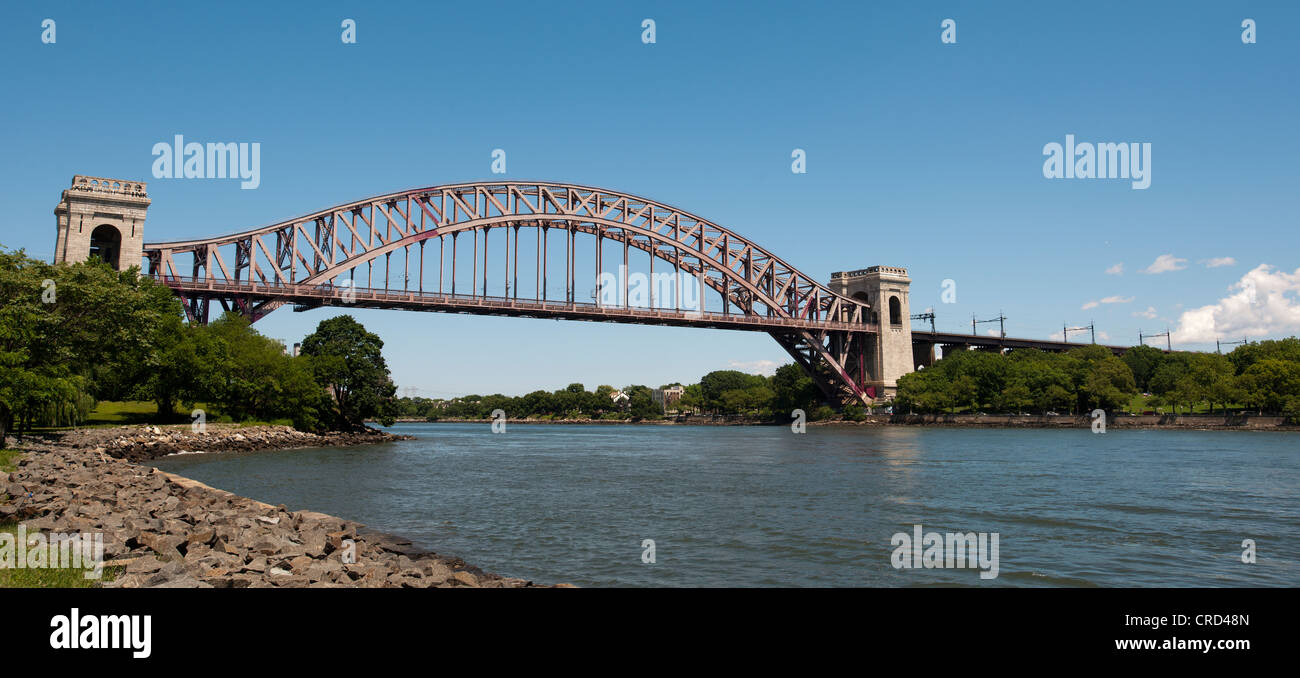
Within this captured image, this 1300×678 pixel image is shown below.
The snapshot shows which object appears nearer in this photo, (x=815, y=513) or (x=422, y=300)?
(x=815, y=513)

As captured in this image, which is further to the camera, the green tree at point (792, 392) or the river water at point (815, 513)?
the green tree at point (792, 392)

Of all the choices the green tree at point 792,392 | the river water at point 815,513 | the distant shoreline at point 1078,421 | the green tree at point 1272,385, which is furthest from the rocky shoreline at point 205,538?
the green tree at point 792,392

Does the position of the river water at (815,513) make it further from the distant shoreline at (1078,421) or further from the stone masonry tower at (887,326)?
the stone masonry tower at (887,326)

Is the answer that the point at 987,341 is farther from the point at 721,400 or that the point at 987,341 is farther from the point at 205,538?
the point at 205,538

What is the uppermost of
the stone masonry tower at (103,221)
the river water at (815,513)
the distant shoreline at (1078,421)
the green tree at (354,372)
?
the stone masonry tower at (103,221)

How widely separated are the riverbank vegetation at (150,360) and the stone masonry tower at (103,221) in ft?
18.2

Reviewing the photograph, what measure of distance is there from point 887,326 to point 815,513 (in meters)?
85.5

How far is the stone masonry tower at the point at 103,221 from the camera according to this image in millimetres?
50969

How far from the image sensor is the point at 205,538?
10812 millimetres

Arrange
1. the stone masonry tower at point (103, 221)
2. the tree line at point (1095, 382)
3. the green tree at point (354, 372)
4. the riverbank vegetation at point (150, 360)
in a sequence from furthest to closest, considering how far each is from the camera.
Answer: the tree line at point (1095, 382) < the green tree at point (354, 372) < the stone masonry tower at point (103, 221) < the riverbank vegetation at point (150, 360)

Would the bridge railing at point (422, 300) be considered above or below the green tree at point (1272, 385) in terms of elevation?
above

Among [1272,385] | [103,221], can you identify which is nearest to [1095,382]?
[1272,385]

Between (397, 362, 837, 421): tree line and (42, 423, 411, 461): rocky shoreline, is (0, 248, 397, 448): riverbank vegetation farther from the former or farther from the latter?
(397, 362, 837, 421): tree line
